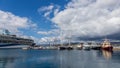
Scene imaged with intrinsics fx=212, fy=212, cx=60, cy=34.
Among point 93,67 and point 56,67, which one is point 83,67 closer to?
point 93,67

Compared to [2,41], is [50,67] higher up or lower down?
lower down

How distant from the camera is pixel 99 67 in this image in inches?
2088

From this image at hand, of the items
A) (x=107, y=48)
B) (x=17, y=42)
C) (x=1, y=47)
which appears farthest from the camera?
(x=17, y=42)

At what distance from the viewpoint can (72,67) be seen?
5197cm

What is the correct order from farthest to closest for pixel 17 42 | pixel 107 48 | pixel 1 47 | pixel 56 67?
pixel 17 42 < pixel 107 48 < pixel 1 47 < pixel 56 67

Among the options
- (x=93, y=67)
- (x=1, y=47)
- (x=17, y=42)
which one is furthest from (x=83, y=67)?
(x=17, y=42)

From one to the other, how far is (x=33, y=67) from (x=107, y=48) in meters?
127

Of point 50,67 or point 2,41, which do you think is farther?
point 2,41

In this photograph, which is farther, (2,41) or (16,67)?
(2,41)

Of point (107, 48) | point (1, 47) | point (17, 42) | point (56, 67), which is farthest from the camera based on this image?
point (17, 42)

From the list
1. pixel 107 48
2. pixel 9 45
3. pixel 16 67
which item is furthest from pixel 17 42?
pixel 16 67

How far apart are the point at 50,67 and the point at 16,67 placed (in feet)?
27.6

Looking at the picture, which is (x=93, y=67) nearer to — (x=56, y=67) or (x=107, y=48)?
(x=56, y=67)

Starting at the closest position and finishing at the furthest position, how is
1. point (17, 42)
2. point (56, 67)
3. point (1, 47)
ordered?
point (56, 67) → point (1, 47) → point (17, 42)
